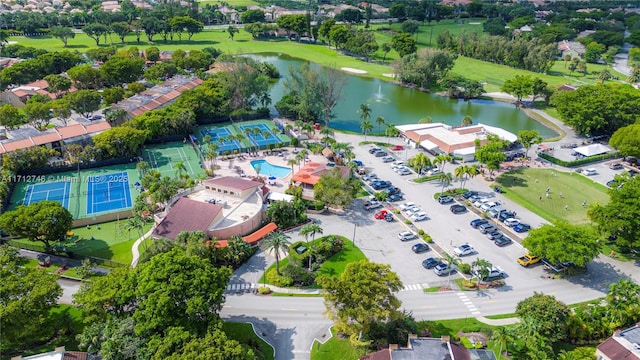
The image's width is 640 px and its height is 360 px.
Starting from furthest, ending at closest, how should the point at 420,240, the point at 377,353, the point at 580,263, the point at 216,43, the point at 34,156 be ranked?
the point at 216,43 < the point at 34,156 < the point at 420,240 < the point at 580,263 < the point at 377,353

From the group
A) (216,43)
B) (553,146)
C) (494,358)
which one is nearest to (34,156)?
(494,358)

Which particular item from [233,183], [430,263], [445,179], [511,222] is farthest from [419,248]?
[233,183]

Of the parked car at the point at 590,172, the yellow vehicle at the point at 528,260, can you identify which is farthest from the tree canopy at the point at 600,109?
the yellow vehicle at the point at 528,260

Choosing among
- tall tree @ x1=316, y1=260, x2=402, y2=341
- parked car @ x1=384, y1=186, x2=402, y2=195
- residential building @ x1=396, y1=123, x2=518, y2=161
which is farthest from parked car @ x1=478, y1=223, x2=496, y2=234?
tall tree @ x1=316, y1=260, x2=402, y2=341

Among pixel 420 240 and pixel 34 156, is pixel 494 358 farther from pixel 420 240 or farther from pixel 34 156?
pixel 34 156

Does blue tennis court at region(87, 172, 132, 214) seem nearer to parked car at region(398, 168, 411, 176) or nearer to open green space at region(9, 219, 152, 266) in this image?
open green space at region(9, 219, 152, 266)

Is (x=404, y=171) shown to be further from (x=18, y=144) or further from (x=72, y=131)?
(x=18, y=144)
